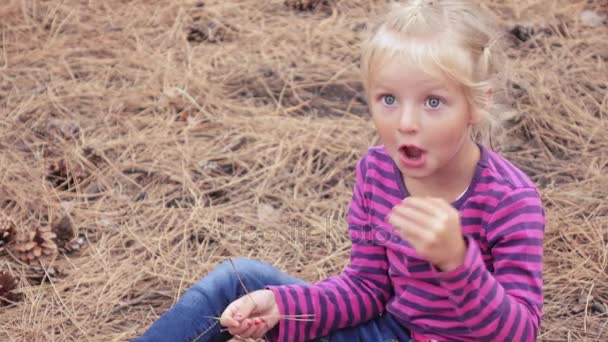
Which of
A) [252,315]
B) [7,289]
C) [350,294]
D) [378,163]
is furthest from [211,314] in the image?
[7,289]

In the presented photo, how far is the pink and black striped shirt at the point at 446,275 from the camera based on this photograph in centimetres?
140

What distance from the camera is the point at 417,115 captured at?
1.49m

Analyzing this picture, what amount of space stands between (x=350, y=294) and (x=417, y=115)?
0.46 metres

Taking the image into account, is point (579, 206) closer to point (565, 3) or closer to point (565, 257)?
point (565, 257)

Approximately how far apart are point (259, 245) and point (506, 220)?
1.18 metres

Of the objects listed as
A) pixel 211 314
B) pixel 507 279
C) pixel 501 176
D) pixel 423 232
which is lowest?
pixel 211 314

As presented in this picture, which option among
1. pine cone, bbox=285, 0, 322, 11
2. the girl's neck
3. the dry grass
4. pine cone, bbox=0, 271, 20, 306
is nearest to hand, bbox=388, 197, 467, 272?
the girl's neck

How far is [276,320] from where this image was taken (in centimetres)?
176

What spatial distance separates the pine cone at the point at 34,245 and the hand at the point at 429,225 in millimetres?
1556

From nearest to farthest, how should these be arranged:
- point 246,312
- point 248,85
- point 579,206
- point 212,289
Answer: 1. point 246,312
2. point 212,289
3. point 579,206
4. point 248,85

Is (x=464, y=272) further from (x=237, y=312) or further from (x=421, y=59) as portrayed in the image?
(x=237, y=312)

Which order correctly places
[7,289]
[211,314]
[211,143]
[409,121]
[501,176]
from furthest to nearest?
[211,143] < [7,289] < [211,314] < [501,176] < [409,121]

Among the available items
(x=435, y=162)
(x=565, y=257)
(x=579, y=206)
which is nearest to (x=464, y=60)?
(x=435, y=162)

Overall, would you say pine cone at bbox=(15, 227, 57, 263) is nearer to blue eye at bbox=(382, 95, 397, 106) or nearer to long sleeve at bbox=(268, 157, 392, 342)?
long sleeve at bbox=(268, 157, 392, 342)
